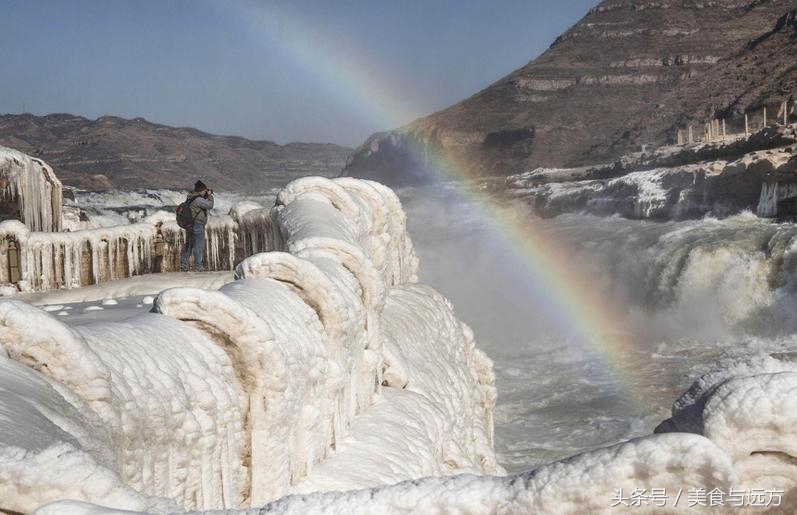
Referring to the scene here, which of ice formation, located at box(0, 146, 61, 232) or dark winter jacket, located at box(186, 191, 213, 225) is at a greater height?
ice formation, located at box(0, 146, 61, 232)

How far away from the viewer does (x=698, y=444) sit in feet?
4.71

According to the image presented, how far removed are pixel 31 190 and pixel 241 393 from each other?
643 centimetres

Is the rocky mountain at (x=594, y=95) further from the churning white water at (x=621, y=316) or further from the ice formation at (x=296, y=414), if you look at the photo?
the ice formation at (x=296, y=414)

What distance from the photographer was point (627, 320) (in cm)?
2561

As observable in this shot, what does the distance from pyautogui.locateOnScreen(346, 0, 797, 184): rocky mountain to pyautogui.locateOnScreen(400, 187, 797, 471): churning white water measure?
46.3 metres

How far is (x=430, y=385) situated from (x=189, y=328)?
362cm

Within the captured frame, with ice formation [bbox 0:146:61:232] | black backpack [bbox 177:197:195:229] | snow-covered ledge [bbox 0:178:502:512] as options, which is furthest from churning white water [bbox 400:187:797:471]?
snow-covered ledge [bbox 0:178:502:512]

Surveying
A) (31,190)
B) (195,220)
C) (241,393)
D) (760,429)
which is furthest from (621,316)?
(760,429)

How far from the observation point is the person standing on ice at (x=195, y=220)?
27.0 feet

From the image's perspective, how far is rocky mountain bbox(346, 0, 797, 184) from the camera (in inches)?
3182

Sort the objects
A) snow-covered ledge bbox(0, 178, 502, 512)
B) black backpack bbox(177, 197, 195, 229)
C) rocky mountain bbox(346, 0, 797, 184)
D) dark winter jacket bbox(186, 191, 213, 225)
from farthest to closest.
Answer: rocky mountain bbox(346, 0, 797, 184)
black backpack bbox(177, 197, 195, 229)
dark winter jacket bbox(186, 191, 213, 225)
snow-covered ledge bbox(0, 178, 502, 512)

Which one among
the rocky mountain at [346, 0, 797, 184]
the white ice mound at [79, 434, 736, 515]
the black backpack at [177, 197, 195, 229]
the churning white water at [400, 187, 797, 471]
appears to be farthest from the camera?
the rocky mountain at [346, 0, 797, 184]

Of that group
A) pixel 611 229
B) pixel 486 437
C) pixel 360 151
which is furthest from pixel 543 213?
pixel 360 151

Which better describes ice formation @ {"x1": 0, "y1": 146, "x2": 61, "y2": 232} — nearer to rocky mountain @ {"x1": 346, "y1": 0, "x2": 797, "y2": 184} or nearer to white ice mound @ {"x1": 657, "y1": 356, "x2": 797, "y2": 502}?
white ice mound @ {"x1": 657, "y1": 356, "x2": 797, "y2": 502}
